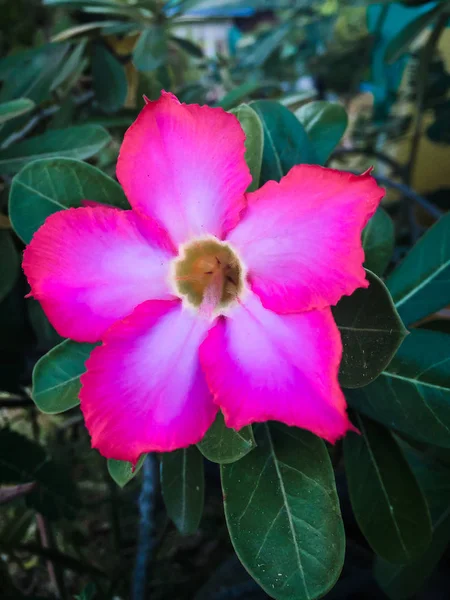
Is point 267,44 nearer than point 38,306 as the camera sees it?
No

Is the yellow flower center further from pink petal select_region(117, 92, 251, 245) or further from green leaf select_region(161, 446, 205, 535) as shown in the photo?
green leaf select_region(161, 446, 205, 535)

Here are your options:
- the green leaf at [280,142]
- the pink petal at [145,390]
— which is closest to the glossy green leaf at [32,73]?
the green leaf at [280,142]

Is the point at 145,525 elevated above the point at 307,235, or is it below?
below

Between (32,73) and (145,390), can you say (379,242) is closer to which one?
(145,390)

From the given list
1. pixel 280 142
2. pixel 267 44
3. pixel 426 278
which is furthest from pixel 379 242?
pixel 267 44

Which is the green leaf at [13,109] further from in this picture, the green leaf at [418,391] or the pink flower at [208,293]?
the green leaf at [418,391]

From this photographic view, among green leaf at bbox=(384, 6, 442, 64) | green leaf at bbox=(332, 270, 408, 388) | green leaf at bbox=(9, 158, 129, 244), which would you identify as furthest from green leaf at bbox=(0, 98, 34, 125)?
green leaf at bbox=(384, 6, 442, 64)

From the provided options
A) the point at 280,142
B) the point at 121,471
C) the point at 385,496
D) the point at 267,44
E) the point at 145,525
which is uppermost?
the point at 280,142
